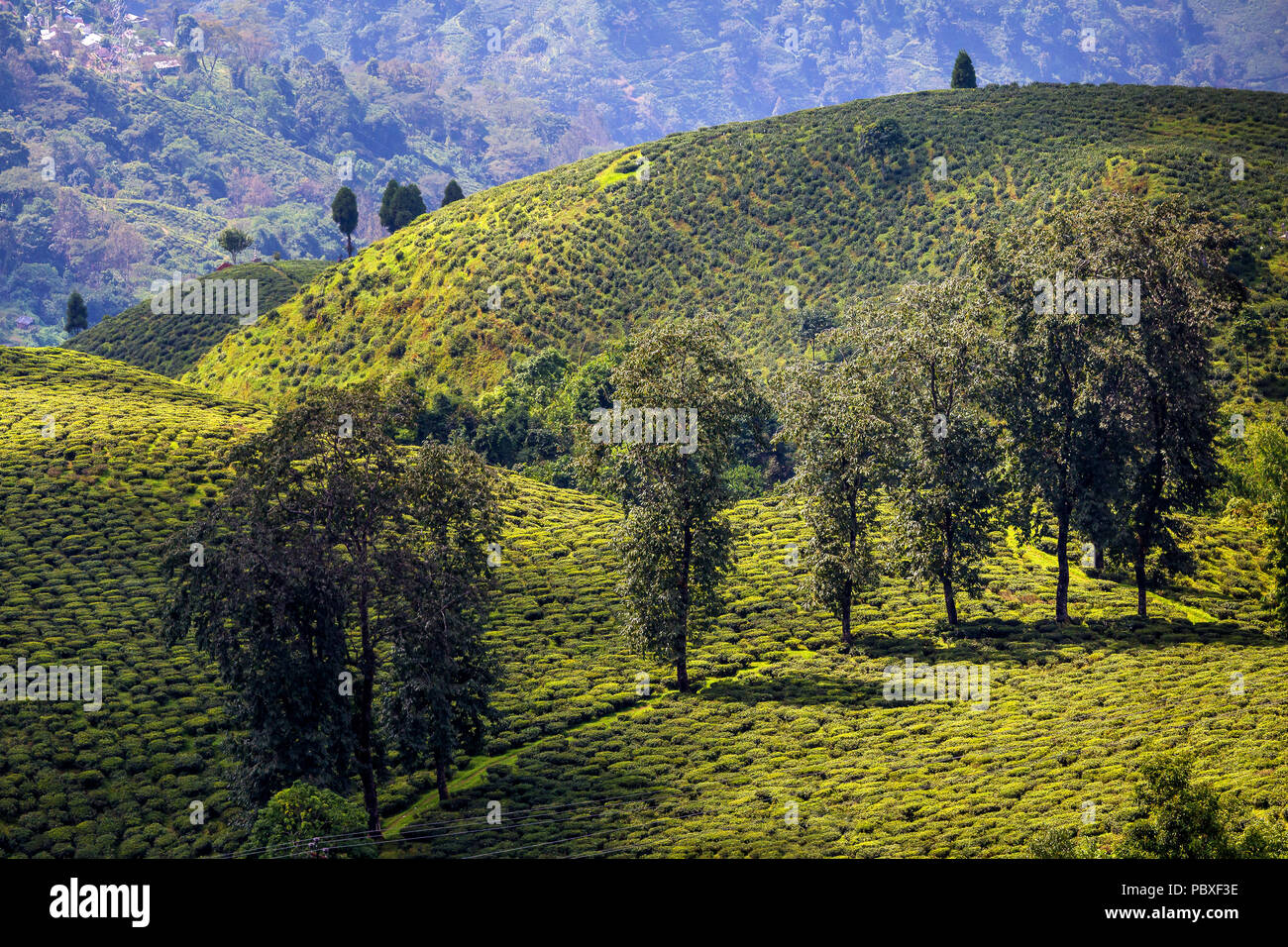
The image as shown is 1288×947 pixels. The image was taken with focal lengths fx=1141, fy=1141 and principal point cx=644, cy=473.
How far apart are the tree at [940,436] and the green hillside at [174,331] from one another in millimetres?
110040

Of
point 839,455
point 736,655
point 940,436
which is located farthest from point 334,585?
point 940,436

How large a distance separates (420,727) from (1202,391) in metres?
35.3

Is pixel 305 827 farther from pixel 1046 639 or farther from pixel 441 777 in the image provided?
pixel 1046 639

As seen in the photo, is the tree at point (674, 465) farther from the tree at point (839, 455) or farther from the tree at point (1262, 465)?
the tree at point (1262, 465)

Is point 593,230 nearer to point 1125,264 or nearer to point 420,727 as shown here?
point 1125,264

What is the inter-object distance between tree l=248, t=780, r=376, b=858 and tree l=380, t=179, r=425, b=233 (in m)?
140

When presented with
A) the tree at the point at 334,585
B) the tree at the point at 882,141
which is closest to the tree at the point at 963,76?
the tree at the point at 882,141

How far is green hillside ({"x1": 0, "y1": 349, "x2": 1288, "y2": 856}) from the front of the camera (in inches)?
1299

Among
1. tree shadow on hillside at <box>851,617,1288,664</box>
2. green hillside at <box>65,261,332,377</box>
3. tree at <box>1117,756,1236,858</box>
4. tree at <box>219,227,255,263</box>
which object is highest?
tree at <box>219,227,255,263</box>

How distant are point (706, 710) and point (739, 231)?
91.7 m

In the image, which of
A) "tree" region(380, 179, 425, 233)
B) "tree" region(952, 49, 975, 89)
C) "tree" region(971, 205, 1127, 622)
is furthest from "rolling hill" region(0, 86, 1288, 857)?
"tree" region(380, 179, 425, 233)

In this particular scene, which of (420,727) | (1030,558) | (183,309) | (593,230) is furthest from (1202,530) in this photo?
(183,309)

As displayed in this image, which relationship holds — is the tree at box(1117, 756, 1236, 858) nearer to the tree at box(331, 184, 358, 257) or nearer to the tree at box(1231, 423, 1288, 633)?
the tree at box(1231, 423, 1288, 633)

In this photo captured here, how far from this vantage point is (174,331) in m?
150
